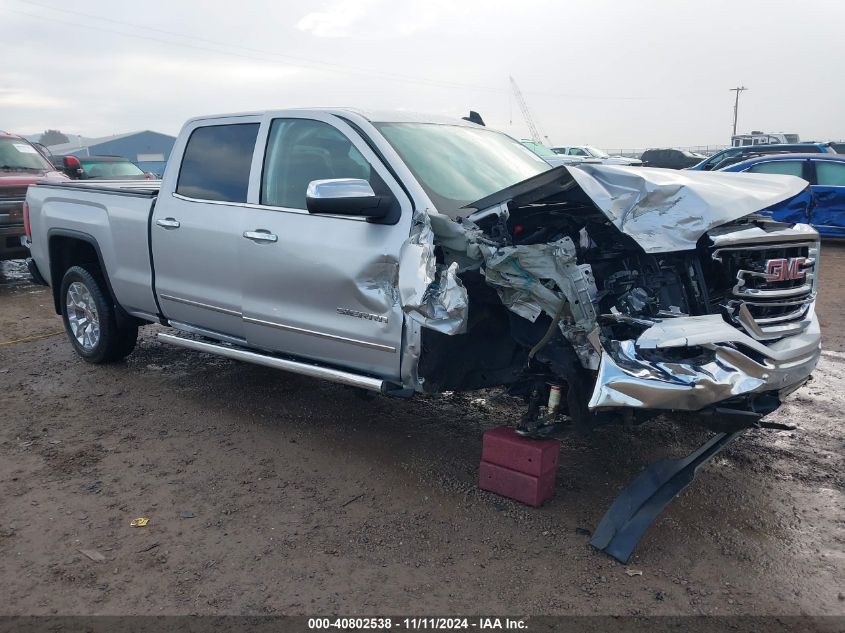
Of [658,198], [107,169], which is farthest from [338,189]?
[107,169]

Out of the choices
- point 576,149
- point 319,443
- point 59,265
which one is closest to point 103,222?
point 59,265

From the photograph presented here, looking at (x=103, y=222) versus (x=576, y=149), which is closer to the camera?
(x=103, y=222)

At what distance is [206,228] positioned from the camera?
471 centimetres

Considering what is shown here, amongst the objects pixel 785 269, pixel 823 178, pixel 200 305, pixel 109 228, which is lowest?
pixel 200 305

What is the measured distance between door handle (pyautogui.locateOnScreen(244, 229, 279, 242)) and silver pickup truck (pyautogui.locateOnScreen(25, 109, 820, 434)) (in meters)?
0.01

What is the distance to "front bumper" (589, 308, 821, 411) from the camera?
299 centimetres

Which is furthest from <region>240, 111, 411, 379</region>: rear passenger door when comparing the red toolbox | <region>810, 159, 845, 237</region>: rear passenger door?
<region>810, 159, 845, 237</region>: rear passenger door

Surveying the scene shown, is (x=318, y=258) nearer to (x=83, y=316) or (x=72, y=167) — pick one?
(x=83, y=316)

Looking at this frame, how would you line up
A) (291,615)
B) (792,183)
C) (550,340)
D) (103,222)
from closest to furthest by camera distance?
(291,615) < (550,340) < (792,183) < (103,222)

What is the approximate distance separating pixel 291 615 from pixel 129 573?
809 mm

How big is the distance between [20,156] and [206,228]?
7.99 metres

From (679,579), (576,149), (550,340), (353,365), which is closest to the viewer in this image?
(679,579)

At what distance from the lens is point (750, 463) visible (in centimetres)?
418

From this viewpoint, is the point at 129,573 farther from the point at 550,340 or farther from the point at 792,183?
the point at 792,183
